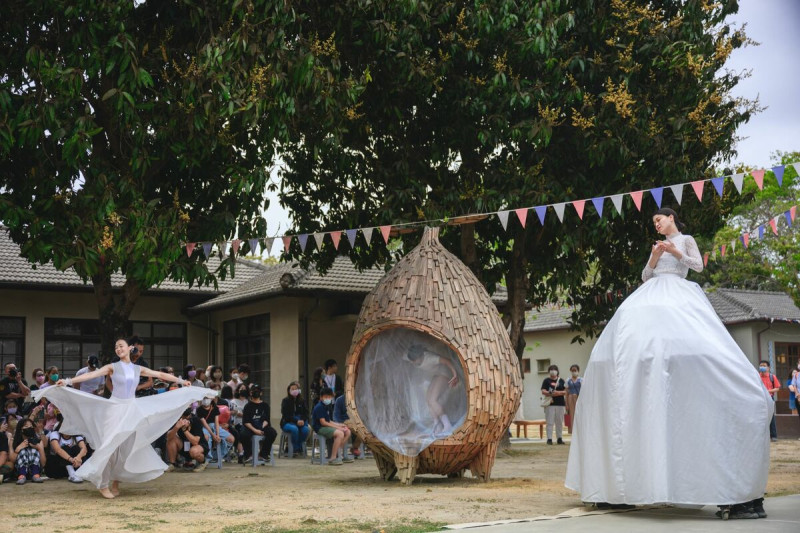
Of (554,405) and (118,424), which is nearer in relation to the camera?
(118,424)

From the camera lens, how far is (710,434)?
7.59m

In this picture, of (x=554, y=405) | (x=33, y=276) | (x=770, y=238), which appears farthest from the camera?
(x=770, y=238)

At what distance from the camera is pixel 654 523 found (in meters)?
7.53

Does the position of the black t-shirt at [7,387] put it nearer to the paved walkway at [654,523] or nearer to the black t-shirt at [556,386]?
the paved walkway at [654,523]

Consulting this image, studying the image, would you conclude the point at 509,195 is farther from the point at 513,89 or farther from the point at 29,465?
the point at 29,465

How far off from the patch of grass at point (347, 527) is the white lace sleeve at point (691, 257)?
3.00m

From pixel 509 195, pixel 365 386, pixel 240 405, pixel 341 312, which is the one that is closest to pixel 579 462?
pixel 365 386

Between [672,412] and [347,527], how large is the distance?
2.75 m

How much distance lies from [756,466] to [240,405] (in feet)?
37.8

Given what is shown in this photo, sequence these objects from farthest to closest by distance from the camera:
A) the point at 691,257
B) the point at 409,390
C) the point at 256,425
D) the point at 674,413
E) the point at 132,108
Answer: the point at 256,425, the point at 409,390, the point at 132,108, the point at 691,257, the point at 674,413

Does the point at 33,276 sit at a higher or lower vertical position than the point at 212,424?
higher

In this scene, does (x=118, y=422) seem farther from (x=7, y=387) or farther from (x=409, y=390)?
(x=7, y=387)

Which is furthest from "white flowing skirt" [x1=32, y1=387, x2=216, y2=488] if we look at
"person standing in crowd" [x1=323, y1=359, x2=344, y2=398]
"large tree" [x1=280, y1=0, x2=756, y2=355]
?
"person standing in crowd" [x1=323, y1=359, x2=344, y2=398]

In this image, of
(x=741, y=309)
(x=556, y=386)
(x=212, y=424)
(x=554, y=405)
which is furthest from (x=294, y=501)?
(x=741, y=309)
